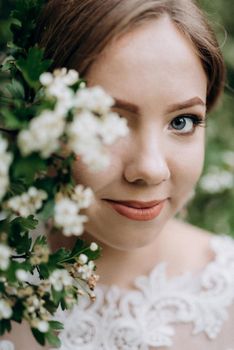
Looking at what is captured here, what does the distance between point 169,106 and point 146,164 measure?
0.18 m

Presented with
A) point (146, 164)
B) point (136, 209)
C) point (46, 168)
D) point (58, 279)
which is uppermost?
point (46, 168)

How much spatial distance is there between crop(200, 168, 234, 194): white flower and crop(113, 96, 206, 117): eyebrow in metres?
1.34

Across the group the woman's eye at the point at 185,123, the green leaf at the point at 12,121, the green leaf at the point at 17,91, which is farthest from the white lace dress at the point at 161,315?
the green leaf at the point at 12,121

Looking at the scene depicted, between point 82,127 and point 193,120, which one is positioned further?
point 193,120

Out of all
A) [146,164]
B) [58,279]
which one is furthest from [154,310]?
[58,279]

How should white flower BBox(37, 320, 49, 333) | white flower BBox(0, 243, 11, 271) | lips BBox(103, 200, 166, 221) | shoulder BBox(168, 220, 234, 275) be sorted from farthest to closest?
shoulder BBox(168, 220, 234, 275) < lips BBox(103, 200, 166, 221) < white flower BBox(37, 320, 49, 333) < white flower BBox(0, 243, 11, 271)

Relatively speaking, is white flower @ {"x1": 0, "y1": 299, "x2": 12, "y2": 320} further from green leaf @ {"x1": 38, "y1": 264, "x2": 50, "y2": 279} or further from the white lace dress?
the white lace dress

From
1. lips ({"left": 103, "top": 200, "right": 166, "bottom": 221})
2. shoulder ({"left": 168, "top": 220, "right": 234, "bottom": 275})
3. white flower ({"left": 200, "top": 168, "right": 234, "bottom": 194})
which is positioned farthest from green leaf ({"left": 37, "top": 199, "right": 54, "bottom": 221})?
white flower ({"left": 200, "top": 168, "right": 234, "bottom": 194})

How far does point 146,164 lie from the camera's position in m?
1.52

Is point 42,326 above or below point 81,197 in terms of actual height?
below

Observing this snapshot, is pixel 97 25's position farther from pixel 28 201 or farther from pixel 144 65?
pixel 28 201

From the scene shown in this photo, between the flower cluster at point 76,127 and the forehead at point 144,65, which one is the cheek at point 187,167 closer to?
the forehead at point 144,65

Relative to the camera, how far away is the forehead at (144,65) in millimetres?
1544

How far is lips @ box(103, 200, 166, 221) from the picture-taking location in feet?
5.46
